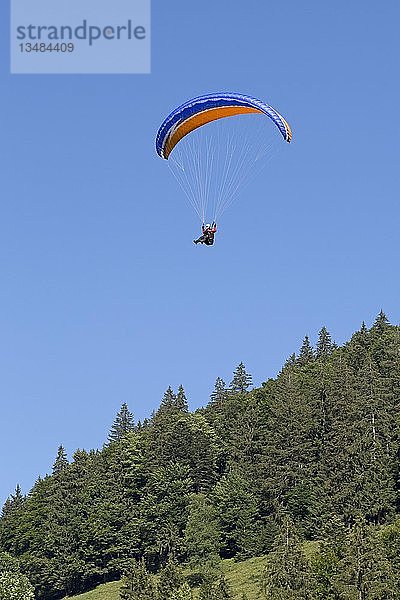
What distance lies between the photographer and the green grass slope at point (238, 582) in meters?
90.8

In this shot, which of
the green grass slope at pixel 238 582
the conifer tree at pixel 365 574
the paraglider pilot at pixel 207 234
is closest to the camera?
the paraglider pilot at pixel 207 234

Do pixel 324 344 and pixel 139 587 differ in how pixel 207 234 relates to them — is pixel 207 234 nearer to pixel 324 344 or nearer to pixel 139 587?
pixel 139 587

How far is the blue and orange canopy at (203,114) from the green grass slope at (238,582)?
42355 millimetres

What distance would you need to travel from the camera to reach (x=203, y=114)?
55.4 metres

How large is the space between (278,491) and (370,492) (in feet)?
42.2

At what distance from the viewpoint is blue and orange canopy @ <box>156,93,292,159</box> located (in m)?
54.3

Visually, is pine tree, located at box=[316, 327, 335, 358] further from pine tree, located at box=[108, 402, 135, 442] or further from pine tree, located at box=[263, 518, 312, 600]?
pine tree, located at box=[263, 518, 312, 600]

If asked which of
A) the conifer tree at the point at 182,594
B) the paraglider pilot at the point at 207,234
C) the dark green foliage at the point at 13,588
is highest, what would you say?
the paraglider pilot at the point at 207,234

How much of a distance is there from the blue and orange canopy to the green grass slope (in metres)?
42.4

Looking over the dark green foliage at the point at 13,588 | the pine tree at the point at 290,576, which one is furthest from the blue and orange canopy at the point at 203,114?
the dark green foliage at the point at 13,588

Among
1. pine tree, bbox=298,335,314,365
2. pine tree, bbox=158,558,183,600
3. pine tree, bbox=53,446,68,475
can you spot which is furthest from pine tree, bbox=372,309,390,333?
pine tree, bbox=158,558,183,600

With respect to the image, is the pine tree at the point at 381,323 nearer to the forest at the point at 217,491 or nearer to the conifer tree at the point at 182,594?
the forest at the point at 217,491

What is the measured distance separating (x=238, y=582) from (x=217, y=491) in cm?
2014

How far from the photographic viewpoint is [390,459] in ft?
347
